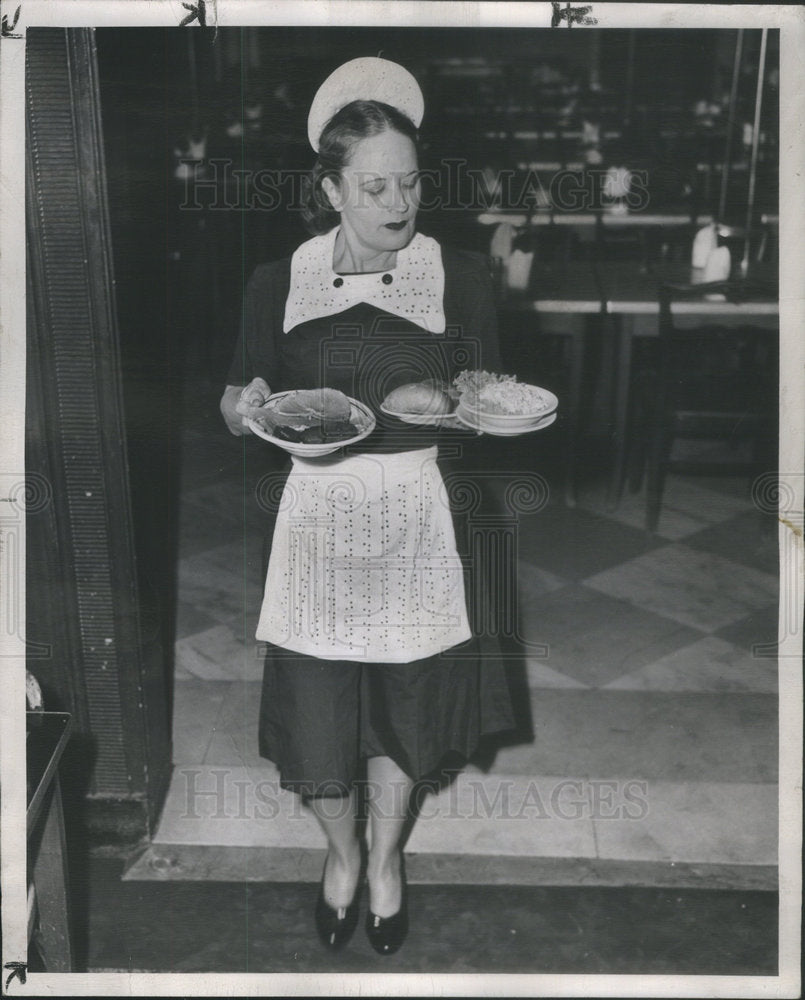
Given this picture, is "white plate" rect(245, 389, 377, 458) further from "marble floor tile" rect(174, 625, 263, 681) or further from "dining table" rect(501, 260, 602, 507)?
"dining table" rect(501, 260, 602, 507)

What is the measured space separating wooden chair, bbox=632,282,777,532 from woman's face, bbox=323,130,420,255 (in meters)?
1.85

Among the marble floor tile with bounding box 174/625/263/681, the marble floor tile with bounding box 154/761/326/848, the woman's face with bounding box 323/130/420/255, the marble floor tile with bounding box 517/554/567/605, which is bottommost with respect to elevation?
the marble floor tile with bounding box 154/761/326/848

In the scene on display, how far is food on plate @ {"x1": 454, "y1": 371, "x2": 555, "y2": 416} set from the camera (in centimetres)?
211

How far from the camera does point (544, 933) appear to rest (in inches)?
94.6

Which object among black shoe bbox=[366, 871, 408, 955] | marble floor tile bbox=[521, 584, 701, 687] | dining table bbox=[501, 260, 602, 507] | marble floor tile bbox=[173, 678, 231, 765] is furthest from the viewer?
dining table bbox=[501, 260, 602, 507]

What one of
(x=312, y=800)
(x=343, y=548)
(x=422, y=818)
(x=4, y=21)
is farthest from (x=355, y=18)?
(x=422, y=818)

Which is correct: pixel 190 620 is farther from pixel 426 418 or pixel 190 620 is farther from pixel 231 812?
pixel 426 418

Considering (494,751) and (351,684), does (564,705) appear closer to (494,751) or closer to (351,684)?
(494,751)

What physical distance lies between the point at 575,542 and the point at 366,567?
7.47 ft

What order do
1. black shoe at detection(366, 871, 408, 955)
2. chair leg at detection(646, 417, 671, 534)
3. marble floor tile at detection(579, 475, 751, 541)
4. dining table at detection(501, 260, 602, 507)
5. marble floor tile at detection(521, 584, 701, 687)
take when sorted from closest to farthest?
black shoe at detection(366, 871, 408, 955) < marble floor tile at detection(521, 584, 701, 687) < dining table at detection(501, 260, 602, 507) < chair leg at detection(646, 417, 671, 534) < marble floor tile at detection(579, 475, 751, 541)

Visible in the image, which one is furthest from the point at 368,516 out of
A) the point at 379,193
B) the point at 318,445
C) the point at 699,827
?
the point at 699,827

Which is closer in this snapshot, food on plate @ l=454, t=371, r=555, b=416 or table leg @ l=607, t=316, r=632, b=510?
food on plate @ l=454, t=371, r=555, b=416

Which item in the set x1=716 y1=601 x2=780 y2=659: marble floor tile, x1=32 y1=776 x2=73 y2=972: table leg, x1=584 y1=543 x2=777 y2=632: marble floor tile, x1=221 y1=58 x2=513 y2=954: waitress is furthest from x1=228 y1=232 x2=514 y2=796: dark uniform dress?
x1=584 y1=543 x2=777 y2=632: marble floor tile

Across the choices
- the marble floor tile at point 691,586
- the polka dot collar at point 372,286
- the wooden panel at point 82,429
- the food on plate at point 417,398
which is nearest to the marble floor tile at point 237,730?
the wooden panel at point 82,429
